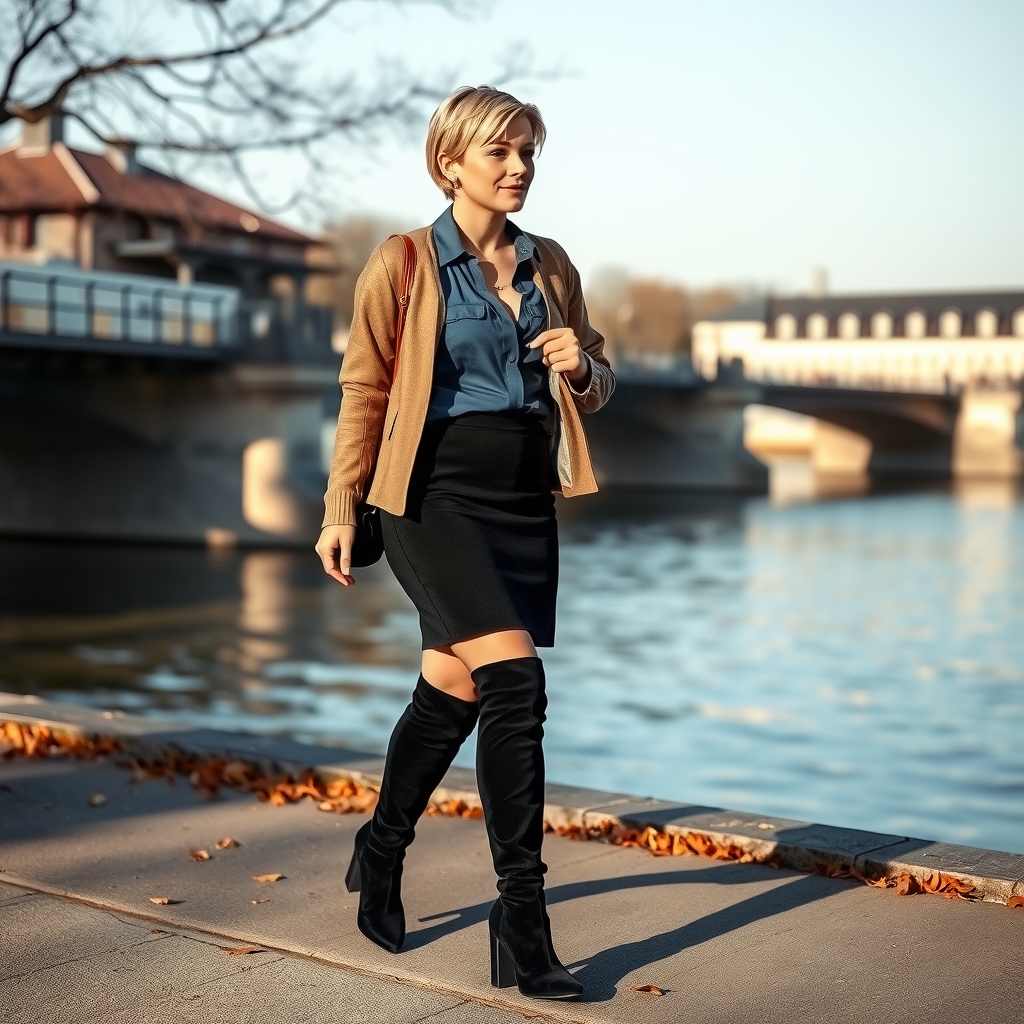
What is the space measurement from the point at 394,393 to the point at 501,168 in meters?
0.53

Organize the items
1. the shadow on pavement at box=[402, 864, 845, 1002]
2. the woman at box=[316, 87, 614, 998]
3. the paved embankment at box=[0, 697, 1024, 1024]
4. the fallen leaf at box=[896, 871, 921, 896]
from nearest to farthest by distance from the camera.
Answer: the paved embankment at box=[0, 697, 1024, 1024] < the woman at box=[316, 87, 614, 998] < the shadow on pavement at box=[402, 864, 845, 1002] < the fallen leaf at box=[896, 871, 921, 896]

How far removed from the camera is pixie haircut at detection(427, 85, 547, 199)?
3547 millimetres

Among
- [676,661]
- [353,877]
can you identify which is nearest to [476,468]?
[353,877]

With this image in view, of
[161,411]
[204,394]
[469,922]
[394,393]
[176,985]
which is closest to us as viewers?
[176,985]

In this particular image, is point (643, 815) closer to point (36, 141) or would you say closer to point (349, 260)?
point (36, 141)

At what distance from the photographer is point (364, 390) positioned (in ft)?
12.2

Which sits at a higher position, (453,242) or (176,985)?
(453,242)

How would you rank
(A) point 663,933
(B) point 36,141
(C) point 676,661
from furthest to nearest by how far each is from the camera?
(B) point 36,141
(C) point 676,661
(A) point 663,933

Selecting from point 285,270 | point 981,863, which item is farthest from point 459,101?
point 285,270

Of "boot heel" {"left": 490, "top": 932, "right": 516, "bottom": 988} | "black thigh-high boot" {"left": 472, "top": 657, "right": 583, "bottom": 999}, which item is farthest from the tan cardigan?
"boot heel" {"left": 490, "top": 932, "right": 516, "bottom": 988}

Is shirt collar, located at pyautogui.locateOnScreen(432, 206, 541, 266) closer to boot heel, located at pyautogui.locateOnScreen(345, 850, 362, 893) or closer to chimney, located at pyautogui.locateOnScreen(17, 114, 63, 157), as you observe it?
boot heel, located at pyautogui.locateOnScreen(345, 850, 362, 893)

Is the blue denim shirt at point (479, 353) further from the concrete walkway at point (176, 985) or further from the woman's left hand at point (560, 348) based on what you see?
the concrete walkway at point (176, 985)

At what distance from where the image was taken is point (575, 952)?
374 centimetres

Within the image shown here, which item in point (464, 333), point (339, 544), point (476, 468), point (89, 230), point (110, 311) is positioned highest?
point (89, 230)
